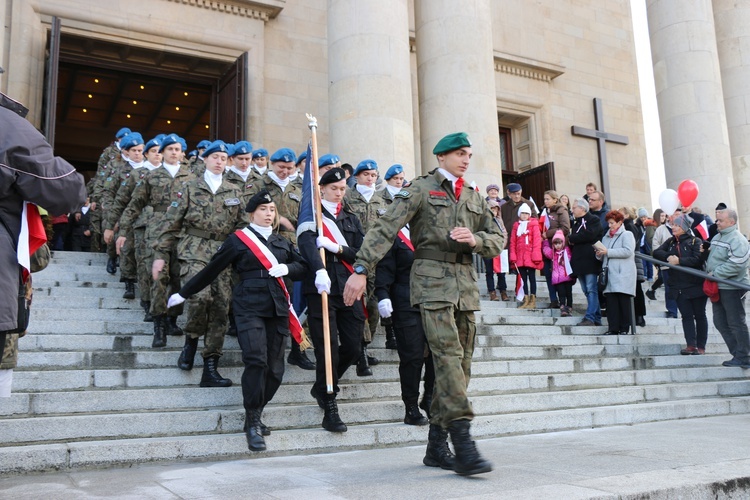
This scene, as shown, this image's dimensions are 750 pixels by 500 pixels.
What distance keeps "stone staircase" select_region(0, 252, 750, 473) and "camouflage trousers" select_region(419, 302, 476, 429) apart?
1292 mm

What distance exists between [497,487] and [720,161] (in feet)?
48.9

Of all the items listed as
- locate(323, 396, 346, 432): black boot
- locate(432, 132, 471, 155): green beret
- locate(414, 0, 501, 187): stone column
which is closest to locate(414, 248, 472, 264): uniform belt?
locate(432, 132, 471, 155): green beret

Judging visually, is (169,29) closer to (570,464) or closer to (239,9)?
(239,9)

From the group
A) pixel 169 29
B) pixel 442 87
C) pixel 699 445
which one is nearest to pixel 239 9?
pixel 169 29

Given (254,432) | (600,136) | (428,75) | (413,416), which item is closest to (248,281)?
(254,432)

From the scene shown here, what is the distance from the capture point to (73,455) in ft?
15.2

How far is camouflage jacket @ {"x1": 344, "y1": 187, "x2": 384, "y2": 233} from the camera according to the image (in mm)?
7523

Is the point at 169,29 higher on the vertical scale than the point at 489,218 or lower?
higher

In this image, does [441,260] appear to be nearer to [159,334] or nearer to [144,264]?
[159,334]

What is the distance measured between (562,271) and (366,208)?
159 inches

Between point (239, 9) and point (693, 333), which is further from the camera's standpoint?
point (239, 9)

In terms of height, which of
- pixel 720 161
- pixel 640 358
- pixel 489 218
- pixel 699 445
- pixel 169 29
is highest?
pixel 169 29

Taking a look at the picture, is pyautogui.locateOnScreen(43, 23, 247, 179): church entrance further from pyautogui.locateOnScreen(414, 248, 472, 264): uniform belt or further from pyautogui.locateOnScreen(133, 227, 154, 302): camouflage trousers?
pyautogui.locateOnScreen(414, 248, 472, 264): uniform belt

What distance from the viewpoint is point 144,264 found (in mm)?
7754
